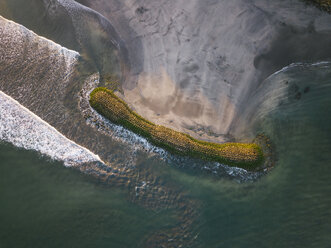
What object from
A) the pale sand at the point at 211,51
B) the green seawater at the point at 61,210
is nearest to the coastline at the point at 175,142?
the pale sand at the point at 211,51

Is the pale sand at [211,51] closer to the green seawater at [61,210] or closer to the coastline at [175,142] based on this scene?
the coastline at [175,142]

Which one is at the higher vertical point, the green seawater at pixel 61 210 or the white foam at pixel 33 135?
the white foam at pixel 33 135

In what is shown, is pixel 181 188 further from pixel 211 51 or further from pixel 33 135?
pixel 33 135

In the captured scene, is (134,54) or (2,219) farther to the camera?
(134,54)

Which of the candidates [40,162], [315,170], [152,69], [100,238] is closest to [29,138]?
[40,162]

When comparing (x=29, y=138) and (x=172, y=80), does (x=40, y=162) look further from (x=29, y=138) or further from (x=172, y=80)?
(x=172, y=80)

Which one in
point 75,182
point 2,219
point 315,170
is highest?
point 315,170

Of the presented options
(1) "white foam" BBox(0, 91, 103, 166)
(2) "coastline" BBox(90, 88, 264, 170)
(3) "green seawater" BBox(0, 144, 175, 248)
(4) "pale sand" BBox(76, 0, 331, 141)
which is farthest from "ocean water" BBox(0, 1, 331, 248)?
(4) "pale sand" BBox(76, 0, 331, 141)

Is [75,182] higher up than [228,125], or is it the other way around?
[228,125]
